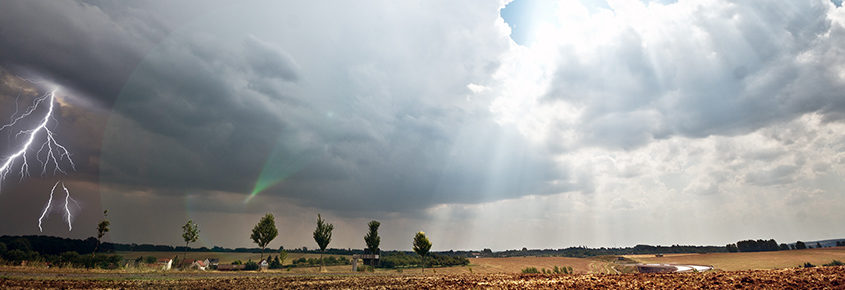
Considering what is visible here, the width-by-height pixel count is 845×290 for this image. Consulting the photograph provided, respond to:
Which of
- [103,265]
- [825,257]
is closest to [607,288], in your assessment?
[103,265]

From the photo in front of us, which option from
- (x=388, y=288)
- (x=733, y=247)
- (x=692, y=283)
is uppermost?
(x=692, y=283)

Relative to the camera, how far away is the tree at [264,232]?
5459 centimetres

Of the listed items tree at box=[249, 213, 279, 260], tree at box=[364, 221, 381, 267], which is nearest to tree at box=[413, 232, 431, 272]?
tree at box=[364, 221, 381, 267]

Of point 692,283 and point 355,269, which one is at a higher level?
point 692,283

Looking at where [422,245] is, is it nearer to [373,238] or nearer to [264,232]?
[373,238]

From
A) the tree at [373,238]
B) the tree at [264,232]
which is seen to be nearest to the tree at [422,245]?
the tree at [373,238]

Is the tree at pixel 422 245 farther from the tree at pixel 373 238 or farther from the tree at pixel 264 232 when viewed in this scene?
the tree at pixel 264 232

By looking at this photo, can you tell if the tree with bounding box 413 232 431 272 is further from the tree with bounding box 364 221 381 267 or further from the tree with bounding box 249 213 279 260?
the tree with bounding box 249 213 279 260

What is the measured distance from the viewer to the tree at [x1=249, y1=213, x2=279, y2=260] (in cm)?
5459

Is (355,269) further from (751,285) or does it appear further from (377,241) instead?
(751,285)

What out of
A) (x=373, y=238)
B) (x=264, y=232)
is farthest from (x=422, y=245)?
(x=264, y=232)

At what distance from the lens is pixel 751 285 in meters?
16.4

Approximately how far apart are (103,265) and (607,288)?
6043 centimetres

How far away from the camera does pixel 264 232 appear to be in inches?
2156
